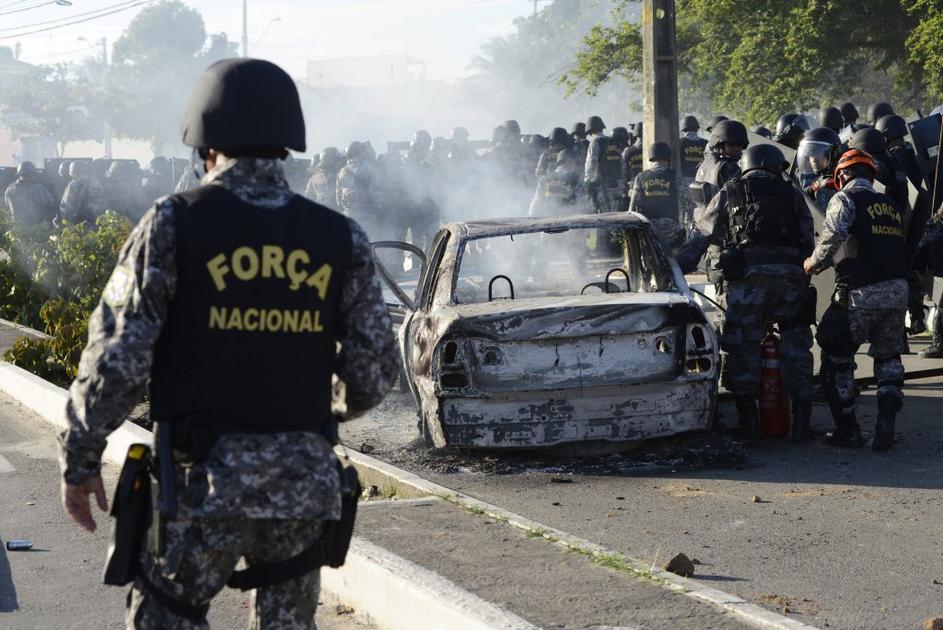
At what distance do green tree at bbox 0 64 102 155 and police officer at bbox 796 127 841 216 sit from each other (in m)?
82.0

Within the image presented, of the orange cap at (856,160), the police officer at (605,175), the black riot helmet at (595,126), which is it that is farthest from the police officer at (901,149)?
the black riot helmet at (595,126)

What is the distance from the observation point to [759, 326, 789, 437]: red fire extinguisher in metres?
8.40

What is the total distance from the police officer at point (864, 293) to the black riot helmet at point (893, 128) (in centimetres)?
416

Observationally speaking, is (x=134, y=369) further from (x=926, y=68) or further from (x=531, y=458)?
(x=926, y=68)

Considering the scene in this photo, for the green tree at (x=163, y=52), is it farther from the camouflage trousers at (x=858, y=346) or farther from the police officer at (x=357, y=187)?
the camouflage trousers at (x=858, y=346)

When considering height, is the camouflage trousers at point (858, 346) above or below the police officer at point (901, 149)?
below

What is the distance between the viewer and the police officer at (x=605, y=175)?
801 inches

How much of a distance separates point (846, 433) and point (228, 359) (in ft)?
19.0

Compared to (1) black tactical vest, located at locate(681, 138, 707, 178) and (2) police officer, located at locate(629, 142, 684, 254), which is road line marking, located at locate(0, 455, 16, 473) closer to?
(2) police officer, located at locate(629, 142, 684, 254)

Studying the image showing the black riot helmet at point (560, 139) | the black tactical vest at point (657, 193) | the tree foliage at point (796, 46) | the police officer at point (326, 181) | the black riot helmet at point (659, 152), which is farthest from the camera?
the tree foliage at point (796, 46)

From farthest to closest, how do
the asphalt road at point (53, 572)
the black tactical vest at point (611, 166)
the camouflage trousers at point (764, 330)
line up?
the black tactical vest at point (611, 166) < the camouflage trousers at point (764, 330) < the asphalt road at point (53, 572)

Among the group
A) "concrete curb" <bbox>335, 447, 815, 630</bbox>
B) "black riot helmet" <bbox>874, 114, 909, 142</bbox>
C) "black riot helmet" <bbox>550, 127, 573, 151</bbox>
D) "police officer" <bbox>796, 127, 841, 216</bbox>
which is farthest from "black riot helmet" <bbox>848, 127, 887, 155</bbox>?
"black riot helmet" <bbox>550, 127, 573, 151</bbox>

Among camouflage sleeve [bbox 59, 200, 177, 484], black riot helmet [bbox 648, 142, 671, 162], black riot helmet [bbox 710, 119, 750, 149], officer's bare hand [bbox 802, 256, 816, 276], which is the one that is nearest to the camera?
camouflage sleeve [bbox 59, 200, 177, 484]

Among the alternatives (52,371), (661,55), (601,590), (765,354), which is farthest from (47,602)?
(661,55)
